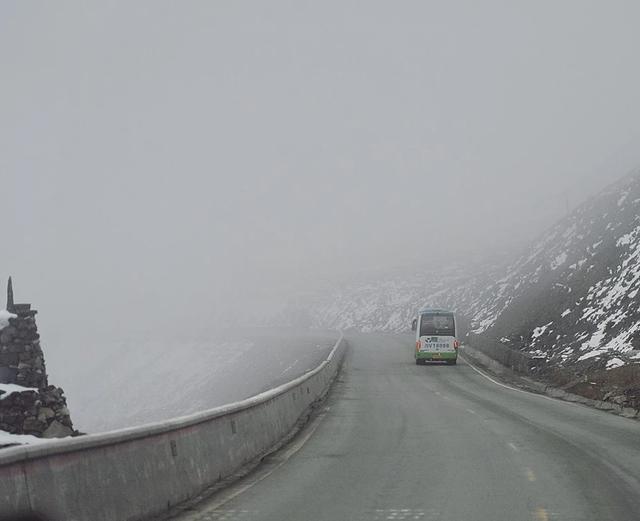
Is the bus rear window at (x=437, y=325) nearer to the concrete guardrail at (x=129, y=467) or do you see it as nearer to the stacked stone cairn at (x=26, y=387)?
the stacked stone cairn at (x=26, y=387)

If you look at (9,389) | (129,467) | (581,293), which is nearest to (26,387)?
(9,389)

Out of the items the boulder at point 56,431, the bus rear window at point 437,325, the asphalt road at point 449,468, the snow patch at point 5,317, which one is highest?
the snow patch at point 5,317

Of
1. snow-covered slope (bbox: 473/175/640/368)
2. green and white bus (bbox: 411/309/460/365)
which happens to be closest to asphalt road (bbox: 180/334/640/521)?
snow-covered slope (bbox: 473/175/640/368)

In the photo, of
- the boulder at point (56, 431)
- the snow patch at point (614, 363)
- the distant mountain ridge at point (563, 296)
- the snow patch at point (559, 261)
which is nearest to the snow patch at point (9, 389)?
the boulder at point (56, 431)

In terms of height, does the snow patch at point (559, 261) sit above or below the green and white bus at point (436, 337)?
above

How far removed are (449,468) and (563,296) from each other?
38.0 metres

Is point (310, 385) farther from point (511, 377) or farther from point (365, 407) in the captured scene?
point (511, 377)

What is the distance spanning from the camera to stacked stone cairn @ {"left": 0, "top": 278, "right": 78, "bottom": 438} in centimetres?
2683

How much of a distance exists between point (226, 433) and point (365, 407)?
1245 centimetres

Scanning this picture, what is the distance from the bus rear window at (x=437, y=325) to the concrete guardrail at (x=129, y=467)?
31.1m

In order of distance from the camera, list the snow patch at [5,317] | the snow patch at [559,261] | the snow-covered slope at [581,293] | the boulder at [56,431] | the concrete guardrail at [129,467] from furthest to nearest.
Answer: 1. the snow patch at [559,261]
2. the snow-covered slope at [581,293]
3. the snow patch at [5,317]
4. the boulder at [56,431]
5. the concrete guardrail at [129,467]

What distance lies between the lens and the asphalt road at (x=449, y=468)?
10438 millimetres

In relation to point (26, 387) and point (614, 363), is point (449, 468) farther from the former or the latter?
point (614, 363)

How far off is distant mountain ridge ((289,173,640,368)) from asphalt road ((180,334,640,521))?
36.3ft
